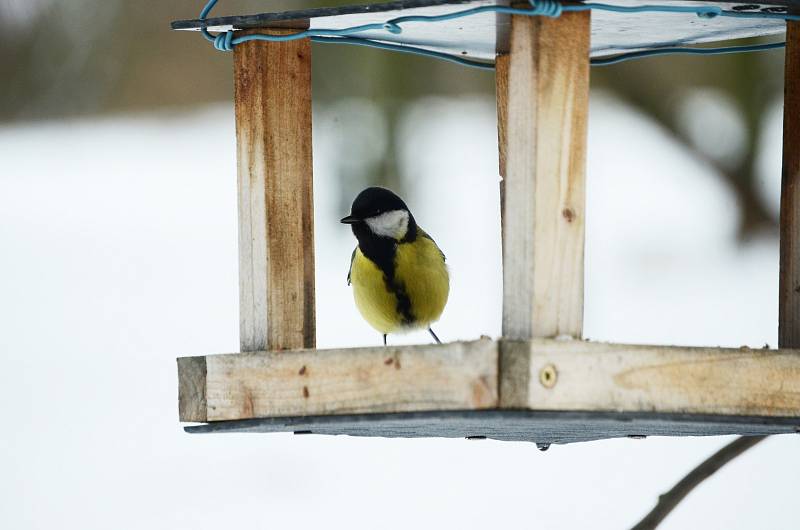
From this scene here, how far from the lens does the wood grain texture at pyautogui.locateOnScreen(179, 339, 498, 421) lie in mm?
2314

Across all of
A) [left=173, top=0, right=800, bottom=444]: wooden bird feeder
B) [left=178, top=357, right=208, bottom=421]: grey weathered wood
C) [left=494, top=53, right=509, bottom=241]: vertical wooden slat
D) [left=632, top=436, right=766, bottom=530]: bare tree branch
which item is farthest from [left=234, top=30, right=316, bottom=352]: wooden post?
[left=632, top=436, right=766, bottom=530]: bare tree branch

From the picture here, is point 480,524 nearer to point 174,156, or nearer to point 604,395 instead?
point 174,156

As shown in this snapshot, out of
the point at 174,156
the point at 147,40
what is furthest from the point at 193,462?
the point at 147,40

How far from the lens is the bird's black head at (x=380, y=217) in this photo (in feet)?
11.3

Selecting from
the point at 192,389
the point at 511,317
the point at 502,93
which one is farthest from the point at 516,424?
the point at 502,93

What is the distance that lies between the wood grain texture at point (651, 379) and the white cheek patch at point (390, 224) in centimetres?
125

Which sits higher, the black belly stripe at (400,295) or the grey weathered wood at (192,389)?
the black belly stripe at (400,295)

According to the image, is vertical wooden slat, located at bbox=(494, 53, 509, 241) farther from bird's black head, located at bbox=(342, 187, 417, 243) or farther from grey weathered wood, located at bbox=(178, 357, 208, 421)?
grey weathered wood, located at bbox=(178, 357, 208, 421)

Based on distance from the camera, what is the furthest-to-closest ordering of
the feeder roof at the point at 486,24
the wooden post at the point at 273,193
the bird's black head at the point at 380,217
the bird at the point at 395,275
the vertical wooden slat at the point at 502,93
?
the bird at the point at 395,275
the bird's black head at the point at 380,217
the vertical wooden slat at the point at 502,93
the wooden post at the point at 273,193
the feeder roof at the point at 486,24

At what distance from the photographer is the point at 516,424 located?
249cm

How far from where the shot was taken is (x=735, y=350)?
2.50 m

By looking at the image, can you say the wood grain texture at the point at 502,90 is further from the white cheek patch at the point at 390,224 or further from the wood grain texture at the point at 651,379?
the wood grain texture at the point at 651,379

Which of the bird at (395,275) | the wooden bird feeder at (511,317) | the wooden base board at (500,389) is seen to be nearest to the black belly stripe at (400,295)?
the bird at (395,275)

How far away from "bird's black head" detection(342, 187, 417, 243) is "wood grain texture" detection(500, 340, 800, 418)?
1.18 m
